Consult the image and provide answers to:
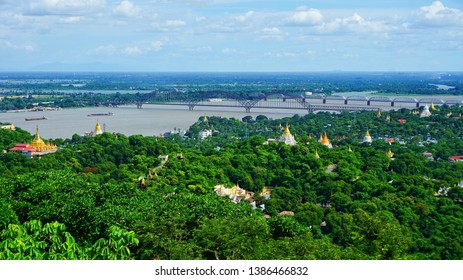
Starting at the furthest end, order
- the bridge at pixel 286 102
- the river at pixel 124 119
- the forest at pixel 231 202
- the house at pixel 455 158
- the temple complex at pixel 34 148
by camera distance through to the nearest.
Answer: the bridge at pixel 286 102 → the river at pixel 124 119 → the house at pixel 455 158 → the temple complex at pixel 34 148 → the forest at pixel 231 202

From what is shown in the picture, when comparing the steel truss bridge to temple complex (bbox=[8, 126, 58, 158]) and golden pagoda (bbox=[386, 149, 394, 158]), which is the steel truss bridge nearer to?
golden pagoda (bbox=[386, 149, 394, 158])

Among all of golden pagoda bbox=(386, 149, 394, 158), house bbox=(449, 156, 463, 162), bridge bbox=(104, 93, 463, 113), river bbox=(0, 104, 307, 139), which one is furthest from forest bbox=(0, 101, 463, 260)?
bridge bbox=(104, 93, 463, 113)

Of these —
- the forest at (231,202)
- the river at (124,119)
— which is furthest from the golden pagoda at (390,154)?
the river at (124,119)

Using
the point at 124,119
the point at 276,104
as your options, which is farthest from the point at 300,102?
the point at 124,119

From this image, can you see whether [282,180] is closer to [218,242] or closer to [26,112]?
[218,242]

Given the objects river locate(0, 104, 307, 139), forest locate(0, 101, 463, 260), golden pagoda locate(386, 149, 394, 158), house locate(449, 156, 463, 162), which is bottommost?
river locate(0, 104, 307, 139)

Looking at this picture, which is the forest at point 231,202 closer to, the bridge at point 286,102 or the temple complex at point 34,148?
the temple complex at point 34,148
